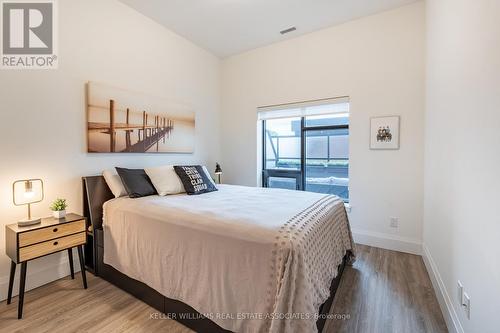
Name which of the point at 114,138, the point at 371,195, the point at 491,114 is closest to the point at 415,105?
the point at 371,195

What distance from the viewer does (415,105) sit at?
2773 millimetres

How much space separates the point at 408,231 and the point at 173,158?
327 cm

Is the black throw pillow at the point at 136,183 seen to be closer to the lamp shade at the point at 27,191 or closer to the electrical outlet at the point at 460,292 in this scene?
the lamp shade at the point at 27,191

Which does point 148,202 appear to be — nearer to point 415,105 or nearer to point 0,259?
point 0,259

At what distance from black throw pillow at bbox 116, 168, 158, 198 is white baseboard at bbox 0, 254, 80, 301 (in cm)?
93

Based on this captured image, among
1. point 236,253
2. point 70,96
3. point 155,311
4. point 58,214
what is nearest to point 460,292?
point 236,253

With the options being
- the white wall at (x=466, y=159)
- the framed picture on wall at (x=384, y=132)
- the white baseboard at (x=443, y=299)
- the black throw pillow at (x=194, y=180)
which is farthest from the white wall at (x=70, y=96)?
the white baseboard at (x=443, y=299)

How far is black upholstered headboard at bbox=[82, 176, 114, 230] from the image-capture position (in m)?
2.31

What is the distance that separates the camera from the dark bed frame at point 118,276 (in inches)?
61.6

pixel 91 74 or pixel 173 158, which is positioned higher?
pixel 91 74

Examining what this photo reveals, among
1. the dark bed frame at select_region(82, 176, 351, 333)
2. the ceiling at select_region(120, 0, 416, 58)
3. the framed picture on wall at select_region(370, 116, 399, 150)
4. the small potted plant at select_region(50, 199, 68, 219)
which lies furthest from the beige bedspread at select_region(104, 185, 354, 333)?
the ceiling at select_region(120, 0, 416, 58)

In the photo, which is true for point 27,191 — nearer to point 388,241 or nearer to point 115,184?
point 115,184

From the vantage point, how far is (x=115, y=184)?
2432 millimetres

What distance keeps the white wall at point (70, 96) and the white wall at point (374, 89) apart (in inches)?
73.7
